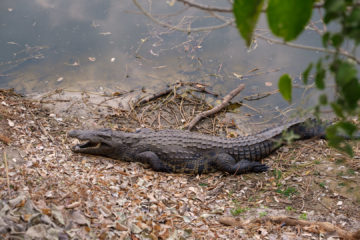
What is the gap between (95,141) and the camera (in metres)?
5.26

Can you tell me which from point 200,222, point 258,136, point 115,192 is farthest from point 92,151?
point 258,136

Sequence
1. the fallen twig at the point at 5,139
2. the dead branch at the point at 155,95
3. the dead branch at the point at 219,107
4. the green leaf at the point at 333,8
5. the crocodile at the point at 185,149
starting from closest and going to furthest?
the green leaf at the point at 333,8 < the fallen twig at the point at 5,139 < the crocodile at the point at 185,149 < the dead branch at the point at 219,107 < the dead branch at the point at 155,95

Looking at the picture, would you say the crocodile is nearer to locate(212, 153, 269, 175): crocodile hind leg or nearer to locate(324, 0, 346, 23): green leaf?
locate(212, 153, 269, 175): crocodile hind leg

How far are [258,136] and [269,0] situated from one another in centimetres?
410

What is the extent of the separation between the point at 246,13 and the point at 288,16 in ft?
0.51

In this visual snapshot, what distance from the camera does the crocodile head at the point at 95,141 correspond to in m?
5.20

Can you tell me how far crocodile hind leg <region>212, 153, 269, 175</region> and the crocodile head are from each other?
157cm

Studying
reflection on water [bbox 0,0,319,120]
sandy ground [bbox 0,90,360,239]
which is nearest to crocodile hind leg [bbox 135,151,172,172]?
sandy ground [bbox 0,90,360,239]

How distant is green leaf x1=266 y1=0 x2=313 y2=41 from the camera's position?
1.29 metres

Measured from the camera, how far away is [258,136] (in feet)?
17.3

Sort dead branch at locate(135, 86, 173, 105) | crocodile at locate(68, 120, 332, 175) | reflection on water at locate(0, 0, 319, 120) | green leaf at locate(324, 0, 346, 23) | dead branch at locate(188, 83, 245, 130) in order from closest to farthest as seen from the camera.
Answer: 1. green leaf at locate(324, 0, 346, 23)
2. crocodile at locate(68, 120, 332, 175)
3. dead branch at locate(188, 83, 245, 130)
4. dead branch at locate(135, 86, 173, 105)
5. reflection on water at locate(0, 0, 319, 120)

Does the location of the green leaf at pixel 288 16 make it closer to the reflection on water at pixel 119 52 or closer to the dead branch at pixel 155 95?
the dead branch at pixel 155 95

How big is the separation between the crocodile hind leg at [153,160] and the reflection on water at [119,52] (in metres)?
2.09

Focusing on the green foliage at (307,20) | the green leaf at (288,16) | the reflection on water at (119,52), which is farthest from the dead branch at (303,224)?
the reflection on water at (119,52)
